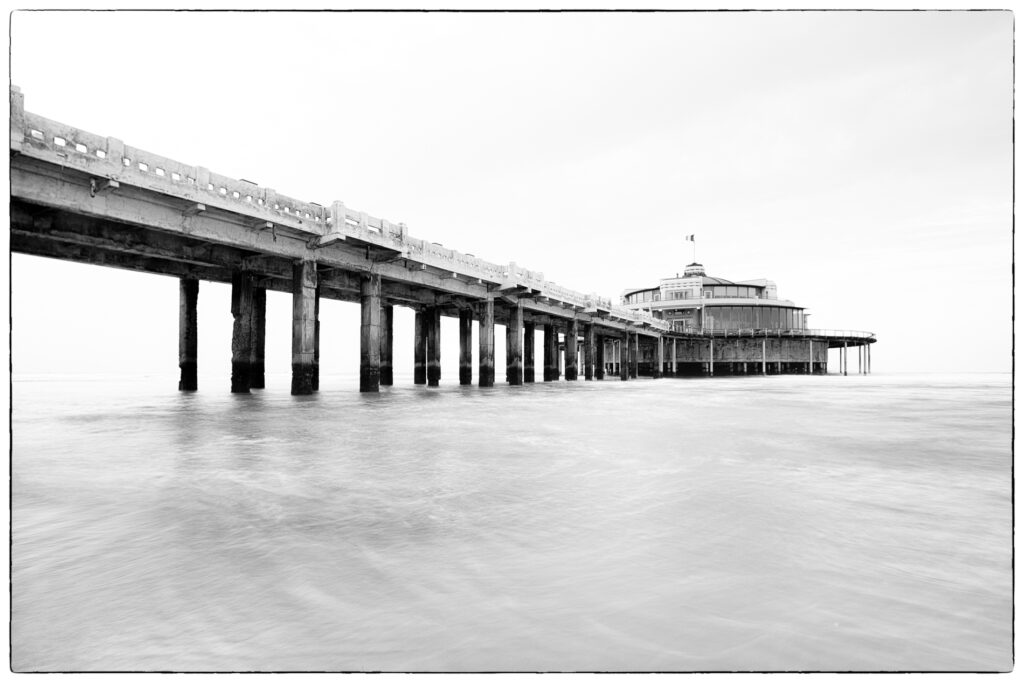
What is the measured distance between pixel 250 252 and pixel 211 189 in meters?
5.22

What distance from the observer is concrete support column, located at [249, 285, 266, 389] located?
28.5 metres

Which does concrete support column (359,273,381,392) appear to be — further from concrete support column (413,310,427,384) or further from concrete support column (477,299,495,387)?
concrete support column (413,310,427,384)

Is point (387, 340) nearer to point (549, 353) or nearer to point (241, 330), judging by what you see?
point (241, 330)

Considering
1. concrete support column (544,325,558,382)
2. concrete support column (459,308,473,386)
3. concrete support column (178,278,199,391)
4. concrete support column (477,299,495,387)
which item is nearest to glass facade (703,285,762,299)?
concrete support column (544,325,558,382)

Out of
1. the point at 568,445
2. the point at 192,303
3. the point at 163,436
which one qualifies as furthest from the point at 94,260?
the point at 568,445

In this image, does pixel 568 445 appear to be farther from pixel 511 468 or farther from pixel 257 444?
pixel 257 444

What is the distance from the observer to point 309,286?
23406 millimetres

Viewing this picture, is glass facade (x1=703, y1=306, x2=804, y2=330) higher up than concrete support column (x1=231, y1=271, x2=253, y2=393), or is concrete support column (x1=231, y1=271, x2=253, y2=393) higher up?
glass facade (x1=703, y1=306, x2=804, y2=330)

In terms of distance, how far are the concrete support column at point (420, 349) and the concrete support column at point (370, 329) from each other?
1383 cm

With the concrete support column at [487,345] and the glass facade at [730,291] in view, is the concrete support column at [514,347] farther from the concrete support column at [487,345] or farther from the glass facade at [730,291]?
the glass facade at [730,291]

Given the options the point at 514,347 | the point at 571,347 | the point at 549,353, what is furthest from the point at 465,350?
the point at 571,347

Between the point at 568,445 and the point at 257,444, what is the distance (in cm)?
601

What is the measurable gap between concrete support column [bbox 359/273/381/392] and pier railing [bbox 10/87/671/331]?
2396mm

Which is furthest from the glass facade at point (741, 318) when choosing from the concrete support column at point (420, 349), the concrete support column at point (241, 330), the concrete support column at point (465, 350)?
the concrete support column at point (241, 330)
